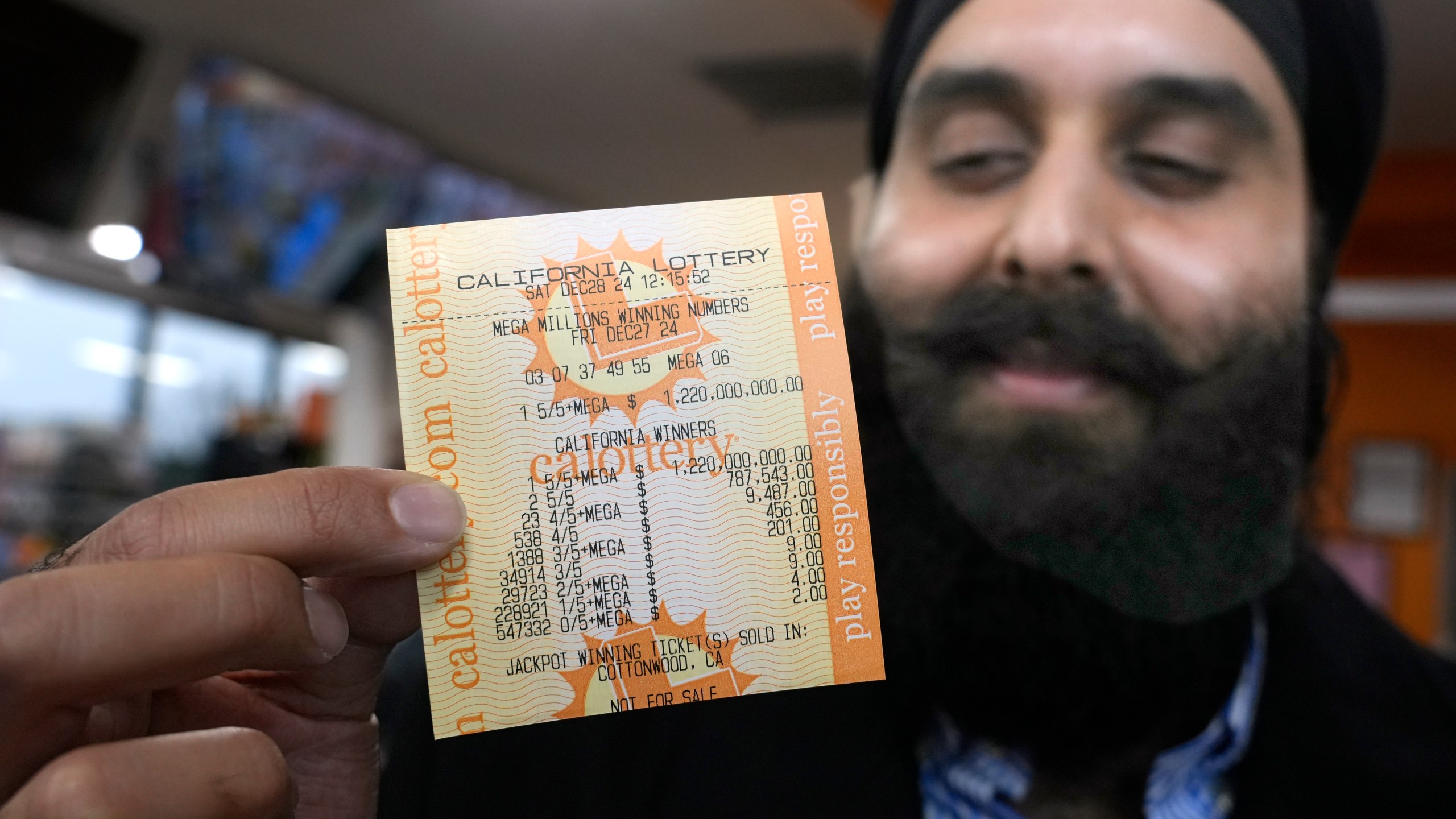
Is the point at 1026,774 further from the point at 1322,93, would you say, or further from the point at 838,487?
the point at 1322,93

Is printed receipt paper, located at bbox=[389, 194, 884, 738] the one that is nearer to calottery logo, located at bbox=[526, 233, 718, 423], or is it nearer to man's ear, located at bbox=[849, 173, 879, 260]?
calottery logo, located at bbox=[526, 233, 718, 423]

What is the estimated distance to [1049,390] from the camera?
2.78ft

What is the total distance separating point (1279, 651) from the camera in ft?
3.15

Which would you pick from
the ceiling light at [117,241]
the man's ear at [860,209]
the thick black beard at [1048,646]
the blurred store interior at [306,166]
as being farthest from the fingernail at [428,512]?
the ceiling light at [117,241]

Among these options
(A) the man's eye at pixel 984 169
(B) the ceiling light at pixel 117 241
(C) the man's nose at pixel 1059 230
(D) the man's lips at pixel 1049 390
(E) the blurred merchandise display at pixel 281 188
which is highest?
(E) the blurred merchandise display at pixel 281 188

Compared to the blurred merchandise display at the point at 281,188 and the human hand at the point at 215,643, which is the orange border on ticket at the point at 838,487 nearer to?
the human hand at the point at 215,643

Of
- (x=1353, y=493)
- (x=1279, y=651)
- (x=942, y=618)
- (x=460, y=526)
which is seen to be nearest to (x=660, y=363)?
(x=460, y=526)

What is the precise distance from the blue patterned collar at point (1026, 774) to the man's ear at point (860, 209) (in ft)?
1.70

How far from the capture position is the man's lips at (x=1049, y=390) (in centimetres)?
84

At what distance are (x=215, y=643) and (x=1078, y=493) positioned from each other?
2.30 feet

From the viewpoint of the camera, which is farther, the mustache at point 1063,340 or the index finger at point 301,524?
the mustache at point 1063,340

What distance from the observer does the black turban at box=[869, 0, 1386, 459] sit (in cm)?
94

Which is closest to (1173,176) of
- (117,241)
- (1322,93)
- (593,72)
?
(1322,93)

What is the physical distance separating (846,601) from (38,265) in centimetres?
294
